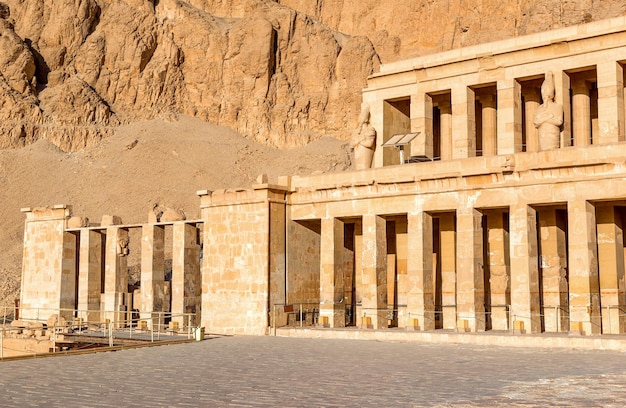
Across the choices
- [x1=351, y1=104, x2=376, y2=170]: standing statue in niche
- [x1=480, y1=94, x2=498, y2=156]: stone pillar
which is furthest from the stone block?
[x1=480, y1=94, x2=498, y2=156]: stone pillar

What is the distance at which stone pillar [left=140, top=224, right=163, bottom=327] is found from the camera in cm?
3155

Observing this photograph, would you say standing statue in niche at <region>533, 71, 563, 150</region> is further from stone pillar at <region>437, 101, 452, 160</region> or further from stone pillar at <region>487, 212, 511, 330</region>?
stone pillar at <region>437, 101, 452, 160</region>

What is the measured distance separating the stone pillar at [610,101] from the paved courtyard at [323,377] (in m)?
9.47

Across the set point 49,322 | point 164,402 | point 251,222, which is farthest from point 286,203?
point 164,402

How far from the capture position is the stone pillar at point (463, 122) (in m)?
28.5

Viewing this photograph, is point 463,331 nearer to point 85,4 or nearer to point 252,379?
point 252,379

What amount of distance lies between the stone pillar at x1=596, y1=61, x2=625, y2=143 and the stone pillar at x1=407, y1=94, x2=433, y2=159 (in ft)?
19.8

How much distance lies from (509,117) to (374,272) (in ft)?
23.6

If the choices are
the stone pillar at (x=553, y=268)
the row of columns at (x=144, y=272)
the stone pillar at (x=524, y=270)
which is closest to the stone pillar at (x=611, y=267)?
the stone pillar at (x=553, y=268)

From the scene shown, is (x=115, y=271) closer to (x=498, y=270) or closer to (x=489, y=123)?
(x=498, y=270)

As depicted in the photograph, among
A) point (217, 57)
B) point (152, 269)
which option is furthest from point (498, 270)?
point (217, 57)

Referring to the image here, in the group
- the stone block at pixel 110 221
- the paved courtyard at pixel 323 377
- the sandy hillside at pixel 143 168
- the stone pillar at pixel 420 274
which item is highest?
the sandy hillside at pixel 143 168

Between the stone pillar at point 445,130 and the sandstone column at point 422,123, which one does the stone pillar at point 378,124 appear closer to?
the sandstone column at point 422,123

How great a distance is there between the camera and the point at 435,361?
666 inches
